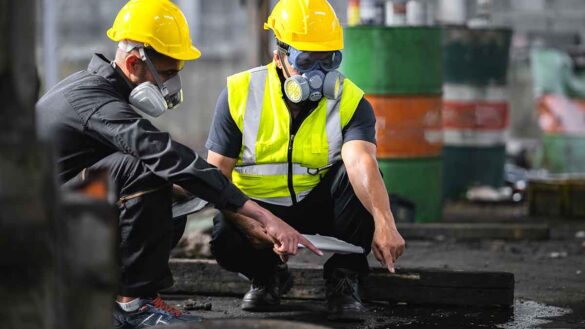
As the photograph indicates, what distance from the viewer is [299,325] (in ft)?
10.9

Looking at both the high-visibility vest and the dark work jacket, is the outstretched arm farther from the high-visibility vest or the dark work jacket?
the dark work jacket

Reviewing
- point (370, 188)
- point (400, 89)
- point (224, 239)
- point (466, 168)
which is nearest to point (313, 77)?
point (370, 188)

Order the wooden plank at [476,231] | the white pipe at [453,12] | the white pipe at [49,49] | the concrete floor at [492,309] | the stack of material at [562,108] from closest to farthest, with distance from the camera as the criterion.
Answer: the concrete floor at [492,309] → the wooden plank at [476,231] → the white pipe at [453,12] → the stack of material at [562,108] → the white pipe at [49,49]

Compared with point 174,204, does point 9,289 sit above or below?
above

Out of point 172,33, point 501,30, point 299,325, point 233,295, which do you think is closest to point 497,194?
point 501,30

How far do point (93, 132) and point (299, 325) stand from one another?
1431 mm

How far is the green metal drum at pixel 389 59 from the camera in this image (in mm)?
8367

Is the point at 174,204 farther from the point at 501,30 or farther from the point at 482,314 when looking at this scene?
the point at 501,30

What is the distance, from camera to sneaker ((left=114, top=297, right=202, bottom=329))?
4.46 meters

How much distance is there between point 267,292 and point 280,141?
0.69 meters

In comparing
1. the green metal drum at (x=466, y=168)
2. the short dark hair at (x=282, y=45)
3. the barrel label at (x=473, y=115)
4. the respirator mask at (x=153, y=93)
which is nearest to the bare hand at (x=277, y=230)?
the respirator mask at (x=153, y=93)

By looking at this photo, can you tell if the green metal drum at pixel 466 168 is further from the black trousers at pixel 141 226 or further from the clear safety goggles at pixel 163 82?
the black trousers at pixel 141 226

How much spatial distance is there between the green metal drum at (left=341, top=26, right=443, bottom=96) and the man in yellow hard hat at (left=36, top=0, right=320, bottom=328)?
3.77 meters

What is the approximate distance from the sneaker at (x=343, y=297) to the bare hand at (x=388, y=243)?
Result: 0.31 metres
